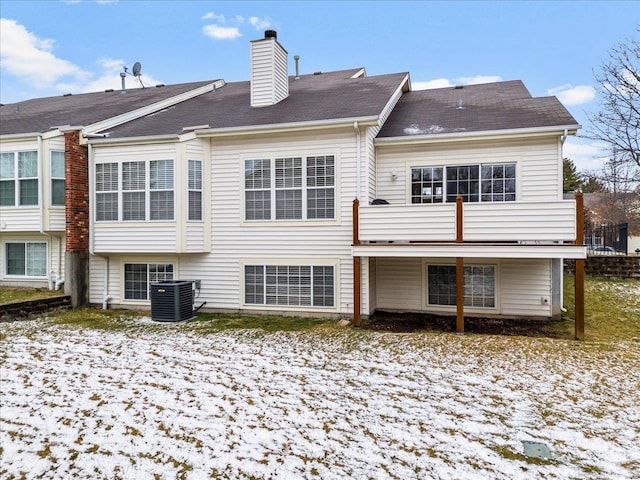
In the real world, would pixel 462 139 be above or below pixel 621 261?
above

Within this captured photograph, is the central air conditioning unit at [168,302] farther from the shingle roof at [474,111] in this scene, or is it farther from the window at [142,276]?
the shingle roof at [474,111]

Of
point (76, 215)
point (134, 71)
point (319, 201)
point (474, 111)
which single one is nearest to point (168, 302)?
point (76, 215)

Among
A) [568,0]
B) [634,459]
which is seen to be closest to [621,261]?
[568,0]

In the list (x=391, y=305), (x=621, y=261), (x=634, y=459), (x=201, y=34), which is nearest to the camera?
(x=634, y=459)

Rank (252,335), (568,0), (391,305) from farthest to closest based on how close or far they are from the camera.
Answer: (568,0)
(391,305)
(252,335)

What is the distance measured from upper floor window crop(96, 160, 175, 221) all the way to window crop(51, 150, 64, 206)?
4.48ft

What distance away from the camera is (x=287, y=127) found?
9.19m

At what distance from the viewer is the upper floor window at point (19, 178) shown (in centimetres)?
1082

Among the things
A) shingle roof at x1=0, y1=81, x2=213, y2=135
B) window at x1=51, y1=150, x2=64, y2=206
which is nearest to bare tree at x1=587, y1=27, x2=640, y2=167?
shingle roof at x1=0, y1=81, x2=213, y2=135

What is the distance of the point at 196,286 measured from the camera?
1011 centimetres

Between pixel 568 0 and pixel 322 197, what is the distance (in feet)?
41.7

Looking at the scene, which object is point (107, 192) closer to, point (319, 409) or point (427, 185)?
point (427, 185)

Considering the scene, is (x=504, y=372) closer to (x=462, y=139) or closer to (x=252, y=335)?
(x=252, y=335)

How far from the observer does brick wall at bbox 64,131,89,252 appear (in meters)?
10.1
